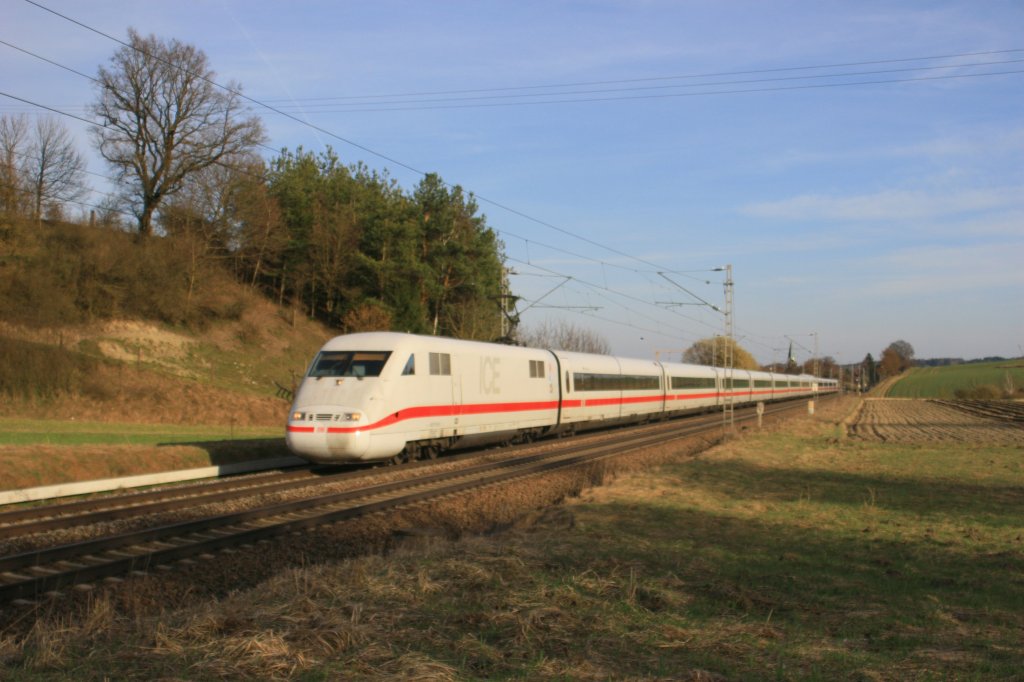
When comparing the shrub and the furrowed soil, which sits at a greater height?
the shrub

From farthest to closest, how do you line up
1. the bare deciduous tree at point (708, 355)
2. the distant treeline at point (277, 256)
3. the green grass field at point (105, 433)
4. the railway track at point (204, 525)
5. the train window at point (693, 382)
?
the bare deciduous tree at point (708, 355) → the train window at point (693, 382) → the distant treeline at point (277, 256) → the green grass field at point (105, 433) → the railway track at point (204, 525)

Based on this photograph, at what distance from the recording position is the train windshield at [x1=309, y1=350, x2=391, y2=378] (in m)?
18.2

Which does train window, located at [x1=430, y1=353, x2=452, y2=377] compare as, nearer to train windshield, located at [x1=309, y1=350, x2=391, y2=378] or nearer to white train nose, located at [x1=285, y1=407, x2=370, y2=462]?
train windshield, located at [x1=309, y1=350, x2=391, y2=378]

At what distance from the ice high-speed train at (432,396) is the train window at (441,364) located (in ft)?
0.08

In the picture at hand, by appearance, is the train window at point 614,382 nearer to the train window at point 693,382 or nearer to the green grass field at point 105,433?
the train window at point 693,382

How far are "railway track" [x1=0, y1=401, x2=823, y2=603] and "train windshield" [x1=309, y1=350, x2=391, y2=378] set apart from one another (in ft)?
7.10

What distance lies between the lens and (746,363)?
460ft

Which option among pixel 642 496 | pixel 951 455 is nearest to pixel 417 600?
pixel 642 496

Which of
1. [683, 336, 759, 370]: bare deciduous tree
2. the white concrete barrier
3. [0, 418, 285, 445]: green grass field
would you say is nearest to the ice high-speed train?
the white concrete barrier

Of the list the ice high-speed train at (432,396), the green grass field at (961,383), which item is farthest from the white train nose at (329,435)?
the green grass field at (961,383)

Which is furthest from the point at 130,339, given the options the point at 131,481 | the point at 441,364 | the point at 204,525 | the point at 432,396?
the point at 204,525

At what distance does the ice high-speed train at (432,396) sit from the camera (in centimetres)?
1725

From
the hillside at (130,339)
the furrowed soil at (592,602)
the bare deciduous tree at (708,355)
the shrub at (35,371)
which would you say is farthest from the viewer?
the bare deciduous tree at (708,355)

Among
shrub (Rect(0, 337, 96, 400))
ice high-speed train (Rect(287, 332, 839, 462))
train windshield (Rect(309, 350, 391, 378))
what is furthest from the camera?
shrub (Rect(0, 337, 96, 400))
